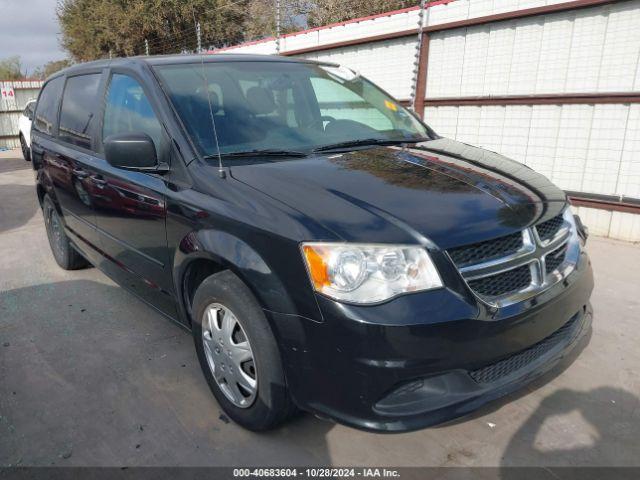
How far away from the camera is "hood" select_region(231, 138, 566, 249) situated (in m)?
1.99

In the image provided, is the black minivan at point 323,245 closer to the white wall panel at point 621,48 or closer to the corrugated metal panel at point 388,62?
the white wall panel at point 621,48

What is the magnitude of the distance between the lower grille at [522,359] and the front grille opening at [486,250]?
43 cm

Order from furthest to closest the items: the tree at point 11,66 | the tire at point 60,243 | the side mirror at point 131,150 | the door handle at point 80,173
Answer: the tree at point 11,66 → the tire at point 60,243 → the door handle at point 80,173 → the side mirror at point 131,150

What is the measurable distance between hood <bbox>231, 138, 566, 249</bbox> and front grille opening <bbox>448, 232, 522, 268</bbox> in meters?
0.03

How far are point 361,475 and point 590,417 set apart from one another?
124 cm

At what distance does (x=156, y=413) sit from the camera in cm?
264

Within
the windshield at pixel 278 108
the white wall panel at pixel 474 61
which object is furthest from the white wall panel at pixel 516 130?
the windshield at pixel 278 108

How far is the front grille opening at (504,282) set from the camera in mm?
1994

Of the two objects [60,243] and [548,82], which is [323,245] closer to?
[60,243]

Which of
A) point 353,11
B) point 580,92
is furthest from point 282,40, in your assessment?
point 353,11

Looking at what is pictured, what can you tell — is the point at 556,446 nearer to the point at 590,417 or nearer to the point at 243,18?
the point at 590,417

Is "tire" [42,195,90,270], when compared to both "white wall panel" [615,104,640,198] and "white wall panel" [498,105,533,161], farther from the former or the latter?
"white wall panel" [615,104,640,198]

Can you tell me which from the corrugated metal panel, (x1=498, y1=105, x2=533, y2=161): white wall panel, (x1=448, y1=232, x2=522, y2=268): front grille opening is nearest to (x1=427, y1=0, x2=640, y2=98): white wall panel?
(x1=498, y1=105, x2=533, y2=161): white wall panel

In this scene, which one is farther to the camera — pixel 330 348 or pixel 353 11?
pixel 353 11
